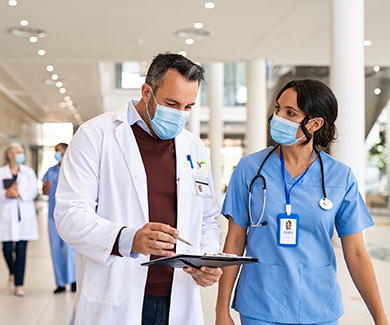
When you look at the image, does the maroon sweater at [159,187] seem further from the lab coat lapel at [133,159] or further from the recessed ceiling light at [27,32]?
the recessed ceiling light at [27,32]

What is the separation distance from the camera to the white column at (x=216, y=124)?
58.0 ft

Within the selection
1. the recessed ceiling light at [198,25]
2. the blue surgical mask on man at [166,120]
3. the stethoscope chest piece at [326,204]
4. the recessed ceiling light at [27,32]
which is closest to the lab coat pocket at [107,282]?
the blue surgical mask on man at [166,120]

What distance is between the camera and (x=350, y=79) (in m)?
6.85

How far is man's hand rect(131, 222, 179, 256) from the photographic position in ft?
5.21

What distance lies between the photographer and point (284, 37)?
10.3m

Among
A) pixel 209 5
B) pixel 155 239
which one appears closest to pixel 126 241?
pixel 155 239

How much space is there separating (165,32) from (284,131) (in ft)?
27.5

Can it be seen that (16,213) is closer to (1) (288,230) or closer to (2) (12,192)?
(2) (12,192)

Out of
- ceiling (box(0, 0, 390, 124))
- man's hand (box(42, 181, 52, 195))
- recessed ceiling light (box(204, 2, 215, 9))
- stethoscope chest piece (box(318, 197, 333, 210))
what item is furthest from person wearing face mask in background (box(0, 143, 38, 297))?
stethoscope chest piece (box(318, 197, 333, 210))

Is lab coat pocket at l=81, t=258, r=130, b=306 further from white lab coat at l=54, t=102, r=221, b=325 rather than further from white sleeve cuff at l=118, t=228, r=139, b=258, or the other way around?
white sleeve cuff at l=118, t=228, r=139, b=258

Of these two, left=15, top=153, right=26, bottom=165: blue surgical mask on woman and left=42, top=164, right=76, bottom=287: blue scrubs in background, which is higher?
left=15, top=153, right=26, bottom=165: blue surgical mask on woman

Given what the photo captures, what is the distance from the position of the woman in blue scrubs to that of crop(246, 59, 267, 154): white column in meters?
10.7

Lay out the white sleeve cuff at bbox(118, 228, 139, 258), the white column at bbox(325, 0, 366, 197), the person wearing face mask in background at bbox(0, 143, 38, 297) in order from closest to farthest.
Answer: the white sleeve cuff at bbox(118, 228, 139, 258) < the person wearing face mask in background at bbox(0, 143, 38, 297) < the white column at bbox(325, 0, 366, 197)

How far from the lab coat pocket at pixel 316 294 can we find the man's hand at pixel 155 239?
2.03 ft
